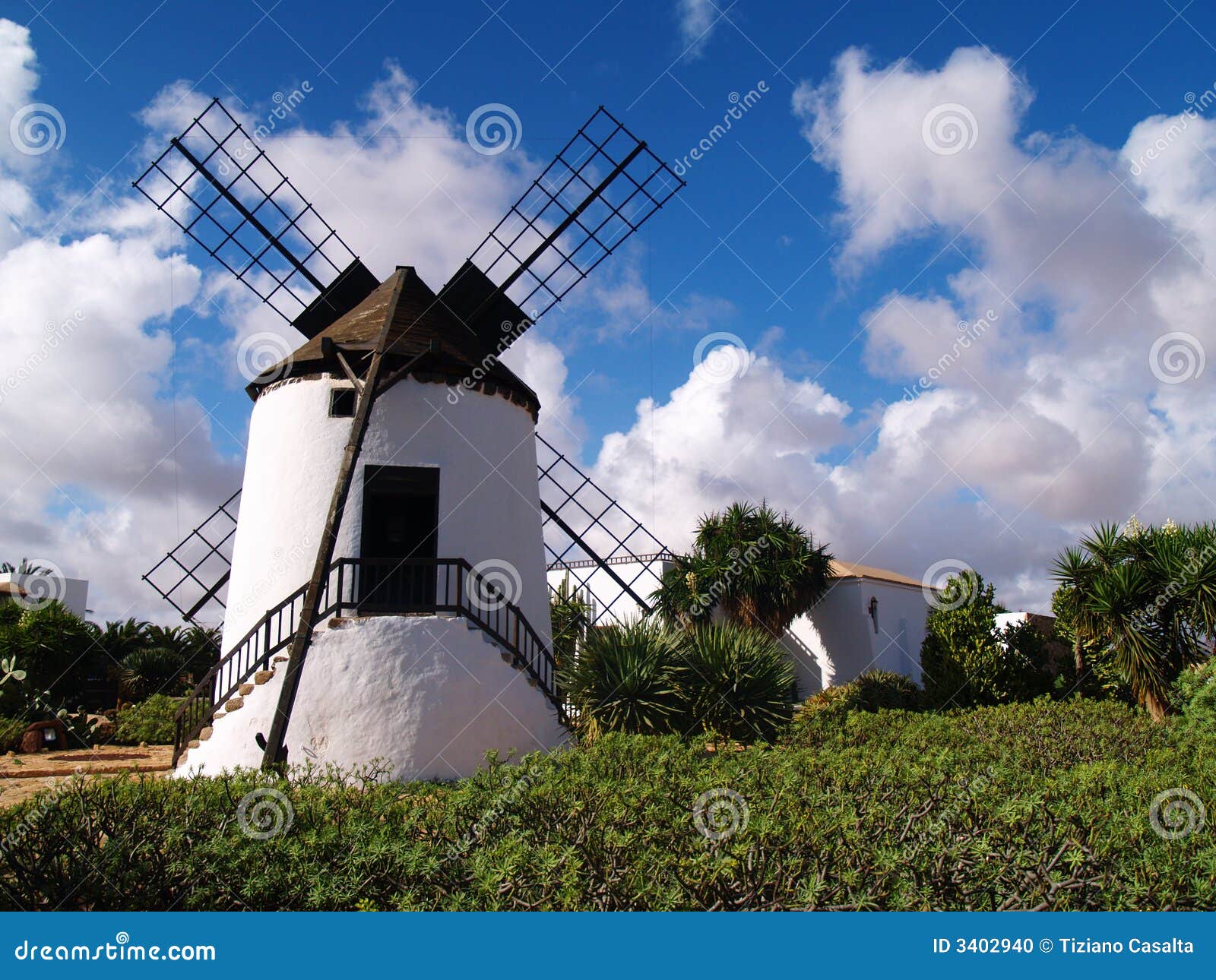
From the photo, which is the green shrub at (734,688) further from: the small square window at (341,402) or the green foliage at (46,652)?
the green foliage at (46,652)

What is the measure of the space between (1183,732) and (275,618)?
40.1 ft

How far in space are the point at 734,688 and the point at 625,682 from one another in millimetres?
1736

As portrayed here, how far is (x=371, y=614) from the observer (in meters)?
11.3

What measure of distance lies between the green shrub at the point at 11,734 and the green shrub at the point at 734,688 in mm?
12586

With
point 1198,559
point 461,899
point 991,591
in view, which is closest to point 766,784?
point 461,899

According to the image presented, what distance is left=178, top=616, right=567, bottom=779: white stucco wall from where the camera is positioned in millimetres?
10430

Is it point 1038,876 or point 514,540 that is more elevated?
point 514,540

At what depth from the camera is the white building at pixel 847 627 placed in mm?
26625

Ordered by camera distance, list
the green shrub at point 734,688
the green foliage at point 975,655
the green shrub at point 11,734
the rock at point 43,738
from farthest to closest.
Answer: the green foliage at point 975,655, the rock at point 43,738, the green shrub at point 11,734, the green shrub at point 734,688

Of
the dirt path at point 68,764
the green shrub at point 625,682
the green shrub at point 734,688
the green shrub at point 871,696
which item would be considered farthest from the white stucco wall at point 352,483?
the green shrub at point 871,696

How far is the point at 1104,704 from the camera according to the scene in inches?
534

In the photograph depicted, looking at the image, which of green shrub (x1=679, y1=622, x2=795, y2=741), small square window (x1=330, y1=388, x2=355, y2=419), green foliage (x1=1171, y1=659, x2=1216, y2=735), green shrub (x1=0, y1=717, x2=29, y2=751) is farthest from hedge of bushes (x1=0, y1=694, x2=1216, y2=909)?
green shrub (x1=0, y1=717, x2=29, y2=751)
